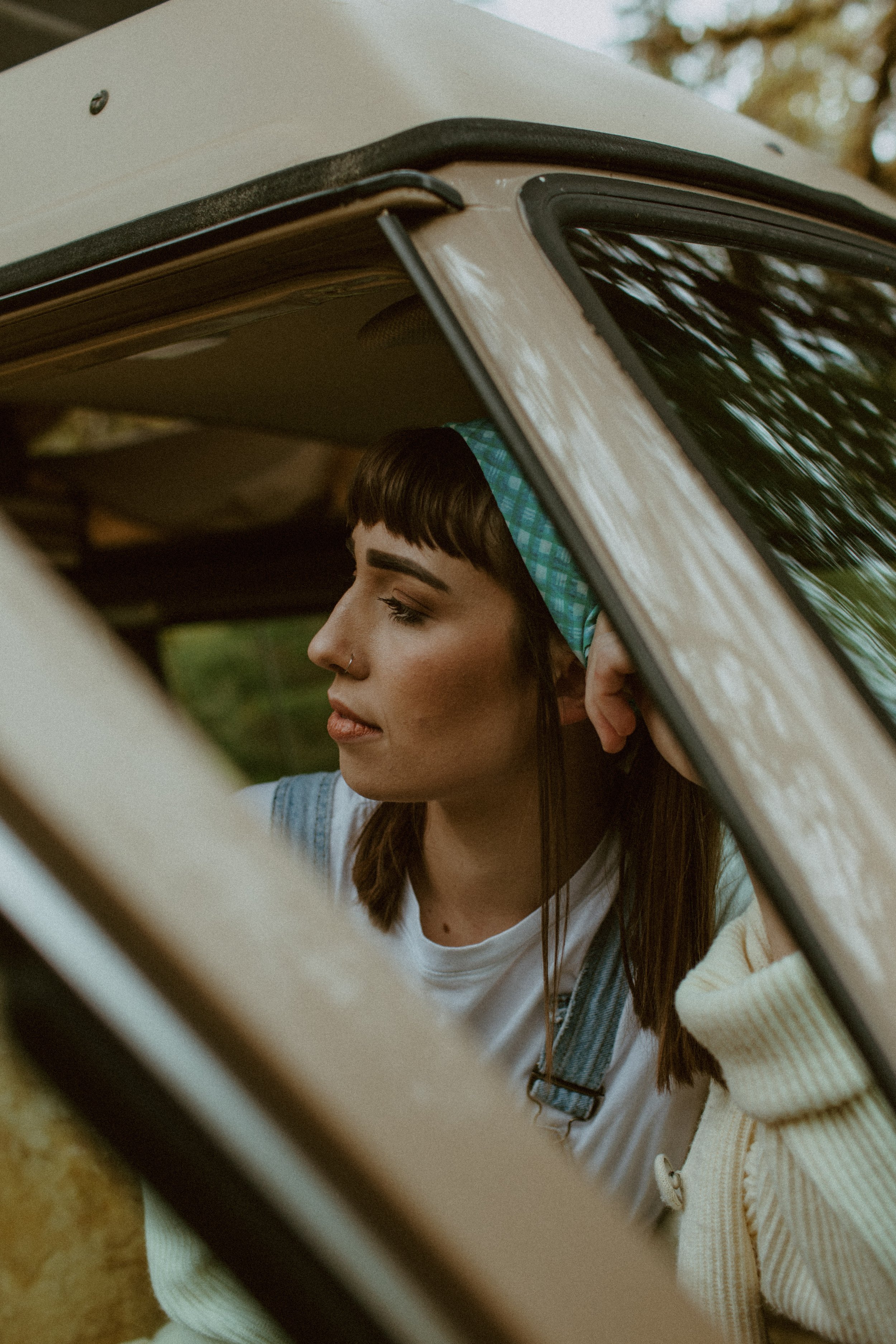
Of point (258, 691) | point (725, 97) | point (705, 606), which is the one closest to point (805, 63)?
point (725, 97)

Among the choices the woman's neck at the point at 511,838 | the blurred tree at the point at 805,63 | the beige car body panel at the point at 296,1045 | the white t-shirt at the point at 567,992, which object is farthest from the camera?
the blurred tree at the point at 805,63

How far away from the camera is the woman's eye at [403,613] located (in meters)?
1.54

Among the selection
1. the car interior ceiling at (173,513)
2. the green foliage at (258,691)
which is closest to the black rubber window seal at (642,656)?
the green foliage at (258,691)

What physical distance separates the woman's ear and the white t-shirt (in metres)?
0.23

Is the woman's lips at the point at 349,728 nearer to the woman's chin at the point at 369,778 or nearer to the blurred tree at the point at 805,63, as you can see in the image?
the woman's chin at the point at 369,778

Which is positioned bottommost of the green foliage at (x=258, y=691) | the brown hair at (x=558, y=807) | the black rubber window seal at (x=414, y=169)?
the brown hair at (x=558, y=807)

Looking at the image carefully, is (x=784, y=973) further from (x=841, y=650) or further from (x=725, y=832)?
(x=725, y=832)

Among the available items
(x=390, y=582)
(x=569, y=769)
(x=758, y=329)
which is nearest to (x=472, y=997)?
(x=569, y=769)

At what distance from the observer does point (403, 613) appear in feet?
5.12

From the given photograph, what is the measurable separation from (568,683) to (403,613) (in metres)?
0.27

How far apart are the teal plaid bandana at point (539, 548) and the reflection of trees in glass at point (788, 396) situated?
0.86ft

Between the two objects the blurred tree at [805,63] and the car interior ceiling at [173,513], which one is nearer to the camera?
the car interior ceiling at [173,513]

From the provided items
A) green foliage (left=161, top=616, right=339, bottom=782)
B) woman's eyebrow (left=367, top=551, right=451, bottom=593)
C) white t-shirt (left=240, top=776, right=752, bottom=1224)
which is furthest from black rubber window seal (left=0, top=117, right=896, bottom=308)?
green foliage (left=161, top=616, right=339, bottom=782)

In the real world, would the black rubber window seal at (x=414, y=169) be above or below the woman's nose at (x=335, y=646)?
above
